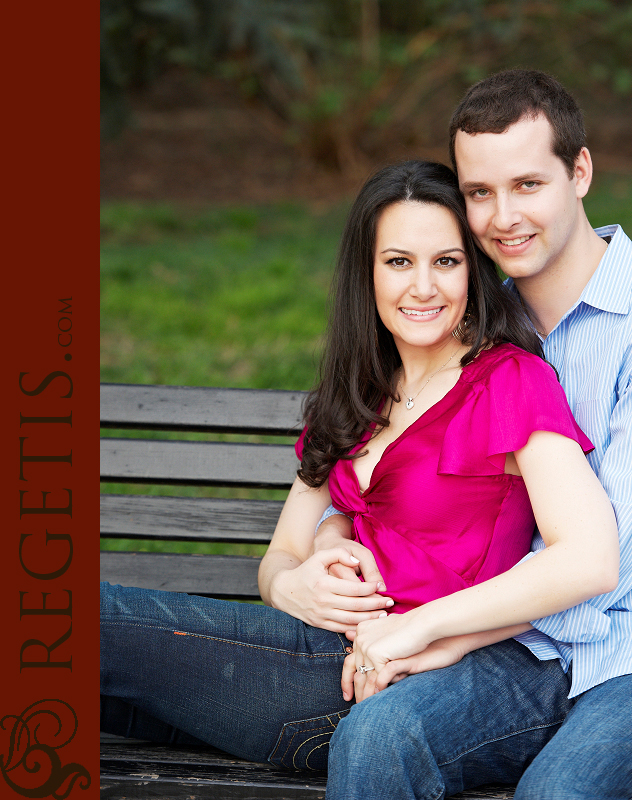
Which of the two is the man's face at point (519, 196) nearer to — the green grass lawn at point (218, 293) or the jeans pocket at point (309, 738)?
the jeans pocket at point (309, 738)

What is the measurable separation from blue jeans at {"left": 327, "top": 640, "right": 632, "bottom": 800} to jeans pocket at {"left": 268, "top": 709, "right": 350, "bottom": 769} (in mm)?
249

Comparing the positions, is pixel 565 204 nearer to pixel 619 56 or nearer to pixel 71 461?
pixel 71 461

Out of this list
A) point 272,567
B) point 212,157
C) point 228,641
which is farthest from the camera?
point 212,157

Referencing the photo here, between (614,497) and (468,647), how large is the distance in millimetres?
473

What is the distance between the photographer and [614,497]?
6.75 feet

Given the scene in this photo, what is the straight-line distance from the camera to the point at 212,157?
38.3ft

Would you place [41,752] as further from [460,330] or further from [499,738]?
[460,330]

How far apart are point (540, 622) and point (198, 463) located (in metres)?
1.33

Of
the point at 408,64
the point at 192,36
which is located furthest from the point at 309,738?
the point at 408,64

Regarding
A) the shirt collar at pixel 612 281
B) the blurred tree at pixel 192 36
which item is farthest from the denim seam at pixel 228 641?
the blurred tree at pixel 192 36

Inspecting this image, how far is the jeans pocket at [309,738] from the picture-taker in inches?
85.7

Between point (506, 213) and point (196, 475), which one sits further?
point (196, 475)

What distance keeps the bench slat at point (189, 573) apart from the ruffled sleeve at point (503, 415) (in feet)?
3.28

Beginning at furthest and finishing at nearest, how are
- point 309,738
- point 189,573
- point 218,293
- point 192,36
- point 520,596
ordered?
point 218,293, point 192,36, point 189,573, point 309,738, point 520,596
